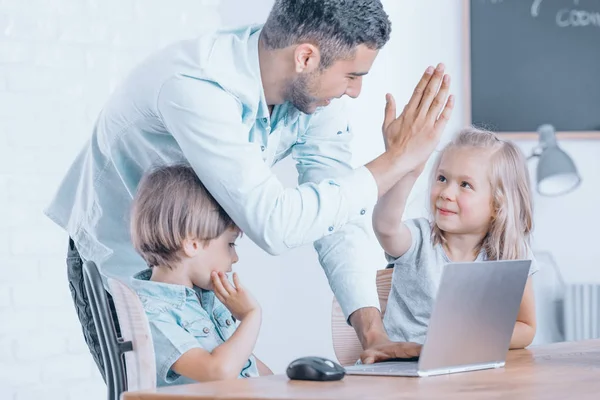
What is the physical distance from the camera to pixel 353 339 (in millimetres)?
1894

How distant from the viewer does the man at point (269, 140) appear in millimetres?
1590

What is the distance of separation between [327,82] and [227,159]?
0.26 meters

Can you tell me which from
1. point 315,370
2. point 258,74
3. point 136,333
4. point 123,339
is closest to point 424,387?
point 315,370

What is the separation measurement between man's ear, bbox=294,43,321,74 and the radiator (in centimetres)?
169

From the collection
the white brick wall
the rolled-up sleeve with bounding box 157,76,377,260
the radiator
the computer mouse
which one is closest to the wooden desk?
the computer mouse

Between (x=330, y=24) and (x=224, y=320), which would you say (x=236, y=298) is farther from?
(x=330, y=24)

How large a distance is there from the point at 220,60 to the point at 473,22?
1793mm

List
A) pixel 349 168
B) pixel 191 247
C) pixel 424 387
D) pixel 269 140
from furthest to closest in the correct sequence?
pixel 349 168
pixel 269 140
pixel 191 247
pixel 424 387

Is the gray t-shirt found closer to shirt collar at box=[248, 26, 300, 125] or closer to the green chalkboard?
shirt collar at box=[248, 26, 300, 125]

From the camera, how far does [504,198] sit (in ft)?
6.21

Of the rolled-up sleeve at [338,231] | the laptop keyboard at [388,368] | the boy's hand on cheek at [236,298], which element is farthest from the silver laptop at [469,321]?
the rolled-up sleeve at [338,231]

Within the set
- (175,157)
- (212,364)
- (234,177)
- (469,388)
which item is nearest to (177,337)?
(212,364)

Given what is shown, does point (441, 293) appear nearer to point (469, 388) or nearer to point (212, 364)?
point (469, 388)

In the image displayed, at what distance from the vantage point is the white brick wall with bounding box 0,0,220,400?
8.64ft
